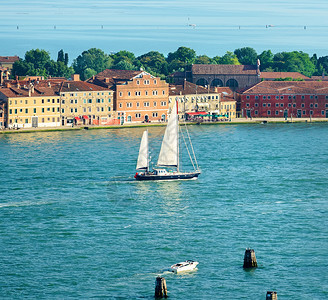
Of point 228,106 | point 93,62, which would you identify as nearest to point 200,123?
point 228,106

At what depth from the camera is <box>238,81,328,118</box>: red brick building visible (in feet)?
409

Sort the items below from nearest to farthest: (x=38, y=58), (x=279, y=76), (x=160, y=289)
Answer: (x=160, y=289) < (x=279, y=76) < (x=38, y=58)

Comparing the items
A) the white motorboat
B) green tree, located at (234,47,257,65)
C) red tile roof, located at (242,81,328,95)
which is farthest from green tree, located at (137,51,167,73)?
the white motorboat

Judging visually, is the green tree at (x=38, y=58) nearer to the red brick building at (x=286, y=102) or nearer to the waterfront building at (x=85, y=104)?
the waterfront building at (x=85, y=104)

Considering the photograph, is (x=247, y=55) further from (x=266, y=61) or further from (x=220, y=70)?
(x=220, y=70)

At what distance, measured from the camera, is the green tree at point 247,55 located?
18975cm

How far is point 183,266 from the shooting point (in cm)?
4134

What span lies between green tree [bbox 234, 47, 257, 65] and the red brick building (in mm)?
64175

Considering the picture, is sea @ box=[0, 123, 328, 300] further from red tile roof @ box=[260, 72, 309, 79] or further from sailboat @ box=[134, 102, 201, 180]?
red tile roof @ box=[260, 72, 309, 79]

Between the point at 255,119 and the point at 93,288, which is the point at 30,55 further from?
the point at 93,288

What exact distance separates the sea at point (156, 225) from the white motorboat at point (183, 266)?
28 centimetres

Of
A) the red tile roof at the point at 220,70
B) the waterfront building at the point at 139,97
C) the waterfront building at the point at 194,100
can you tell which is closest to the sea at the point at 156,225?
the waterfront building at the point at 139,97

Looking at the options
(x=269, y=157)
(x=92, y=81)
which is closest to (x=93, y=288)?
(x=269, y=157)

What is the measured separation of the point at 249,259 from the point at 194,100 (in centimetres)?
8248
